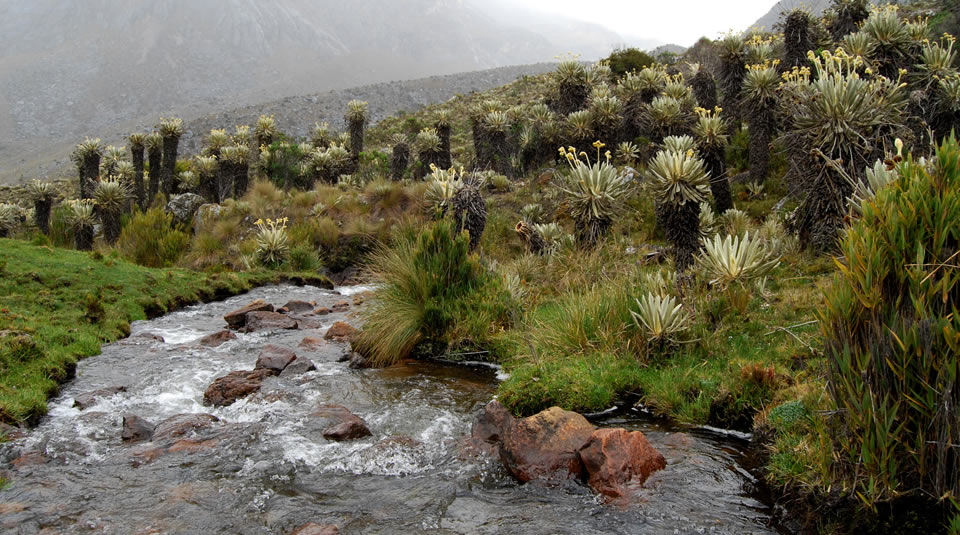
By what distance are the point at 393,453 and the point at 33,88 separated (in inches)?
4464

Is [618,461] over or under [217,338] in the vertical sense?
over

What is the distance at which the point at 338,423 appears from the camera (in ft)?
20.5

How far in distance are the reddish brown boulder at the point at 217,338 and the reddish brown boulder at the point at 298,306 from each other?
270 centimetres

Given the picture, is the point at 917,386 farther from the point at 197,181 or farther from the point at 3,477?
the point at 197,181

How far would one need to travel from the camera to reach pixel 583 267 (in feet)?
35.3

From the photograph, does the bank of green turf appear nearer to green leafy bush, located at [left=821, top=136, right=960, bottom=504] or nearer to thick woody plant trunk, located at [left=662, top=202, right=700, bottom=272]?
green leafy bush, located at [left=821, top=136, right=960, bottom=504]

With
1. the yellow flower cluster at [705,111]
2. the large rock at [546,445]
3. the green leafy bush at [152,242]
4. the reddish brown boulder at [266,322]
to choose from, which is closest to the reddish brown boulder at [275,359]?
the reddish brown boulder at [266,322]

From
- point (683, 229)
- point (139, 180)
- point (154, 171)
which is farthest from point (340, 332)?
point (154, 171)

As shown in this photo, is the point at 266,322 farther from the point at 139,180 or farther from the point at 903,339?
the point at 139,180

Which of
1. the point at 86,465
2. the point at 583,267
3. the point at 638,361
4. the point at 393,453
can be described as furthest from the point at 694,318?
the point at 86,465

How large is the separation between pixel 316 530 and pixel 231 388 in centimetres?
373

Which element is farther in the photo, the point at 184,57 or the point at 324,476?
the point at 184,57

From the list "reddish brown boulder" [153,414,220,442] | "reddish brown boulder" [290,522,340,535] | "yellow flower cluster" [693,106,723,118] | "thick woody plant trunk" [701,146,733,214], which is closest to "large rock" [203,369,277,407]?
"reddish brown boulder" [153,414,220,442]

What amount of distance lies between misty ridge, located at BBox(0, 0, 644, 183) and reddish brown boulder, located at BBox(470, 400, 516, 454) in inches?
1884
